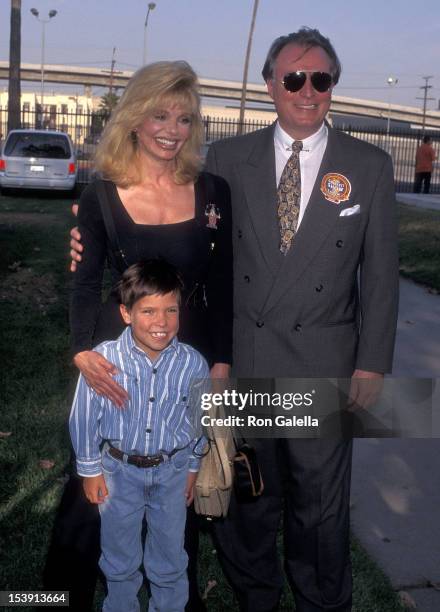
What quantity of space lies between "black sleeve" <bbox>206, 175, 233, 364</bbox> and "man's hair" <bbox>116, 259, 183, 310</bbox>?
0.22 m

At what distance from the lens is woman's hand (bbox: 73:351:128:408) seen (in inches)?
111

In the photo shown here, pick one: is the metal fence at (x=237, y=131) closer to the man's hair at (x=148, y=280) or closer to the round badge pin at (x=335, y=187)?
the round badge pin at (x=335, y=187)

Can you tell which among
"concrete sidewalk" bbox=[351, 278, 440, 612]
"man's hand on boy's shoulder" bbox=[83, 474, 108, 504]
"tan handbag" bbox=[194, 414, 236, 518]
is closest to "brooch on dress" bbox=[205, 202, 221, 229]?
"tan handbag" bbox=[194, 414, 236, 518]

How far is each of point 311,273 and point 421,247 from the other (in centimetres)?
996

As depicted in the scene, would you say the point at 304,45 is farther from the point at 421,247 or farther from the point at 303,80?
the point at 421,247

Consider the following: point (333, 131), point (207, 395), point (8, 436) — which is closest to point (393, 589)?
point (207, 395)

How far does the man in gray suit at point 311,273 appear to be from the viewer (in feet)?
9.98

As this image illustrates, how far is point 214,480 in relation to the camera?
3.00m

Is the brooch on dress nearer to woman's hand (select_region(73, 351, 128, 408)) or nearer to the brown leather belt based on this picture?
woman's hand (select_region(73, 351, 128, 408))

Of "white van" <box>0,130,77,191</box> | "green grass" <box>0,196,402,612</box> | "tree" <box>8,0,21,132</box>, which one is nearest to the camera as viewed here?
"green grass" <box>0,196,402,612</box>

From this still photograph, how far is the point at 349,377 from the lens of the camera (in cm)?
317

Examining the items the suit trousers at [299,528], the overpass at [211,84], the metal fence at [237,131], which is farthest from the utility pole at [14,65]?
the overpass at [211,84]

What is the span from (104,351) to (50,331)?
5309mm

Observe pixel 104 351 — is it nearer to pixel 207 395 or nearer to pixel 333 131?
pixel 207 395
